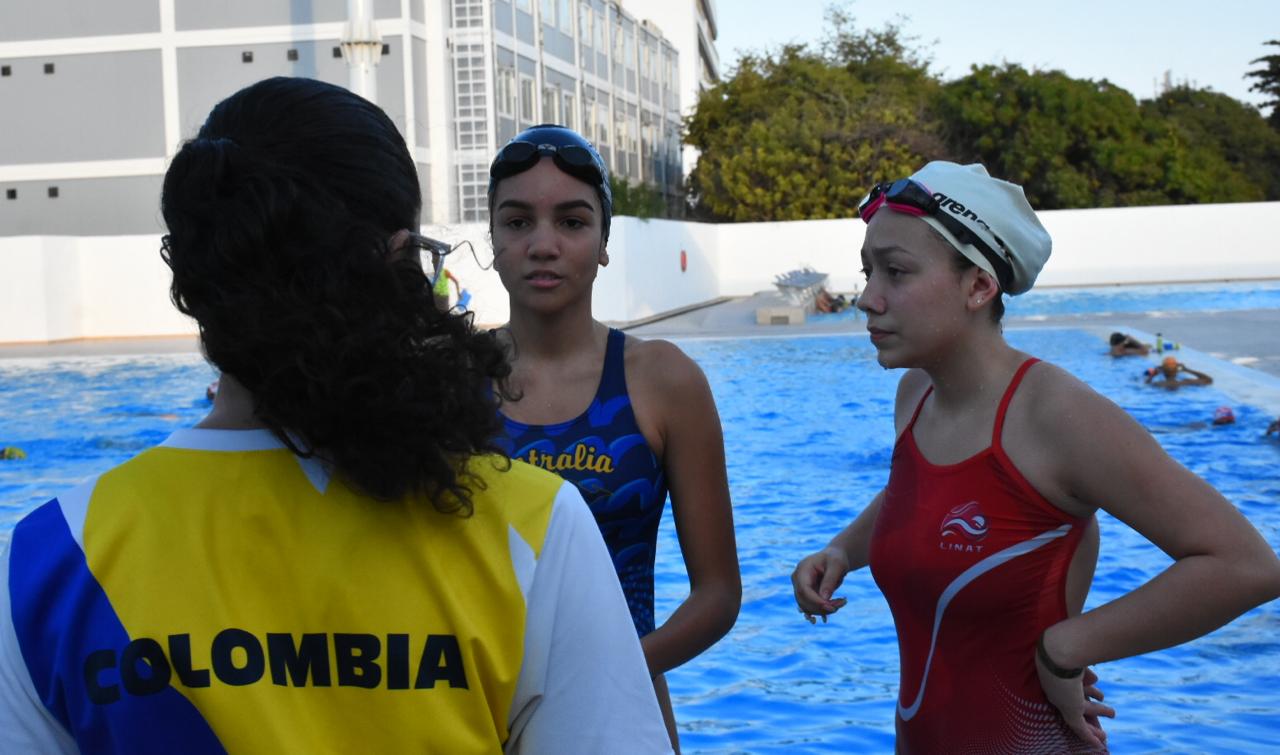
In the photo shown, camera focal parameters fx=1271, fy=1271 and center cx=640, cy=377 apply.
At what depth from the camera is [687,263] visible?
30594 mm

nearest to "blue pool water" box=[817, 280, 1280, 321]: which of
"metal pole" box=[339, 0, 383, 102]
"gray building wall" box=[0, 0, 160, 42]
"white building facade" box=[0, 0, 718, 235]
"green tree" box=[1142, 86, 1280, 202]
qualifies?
"metal pole" box=[339, 0, 383, 102]

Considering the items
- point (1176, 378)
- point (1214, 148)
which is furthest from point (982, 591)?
point (1214, 148)

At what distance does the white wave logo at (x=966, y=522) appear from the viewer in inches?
78.5

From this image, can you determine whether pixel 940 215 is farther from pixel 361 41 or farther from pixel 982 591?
pixel 361 41

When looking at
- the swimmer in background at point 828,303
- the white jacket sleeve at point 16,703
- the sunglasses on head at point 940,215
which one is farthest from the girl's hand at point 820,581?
the swimmer in background at point 828,303

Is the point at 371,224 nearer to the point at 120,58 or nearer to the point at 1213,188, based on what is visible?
the point at 120,58

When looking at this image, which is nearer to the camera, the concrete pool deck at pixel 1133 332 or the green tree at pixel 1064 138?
the concrete pool deck at pixel 1133 332

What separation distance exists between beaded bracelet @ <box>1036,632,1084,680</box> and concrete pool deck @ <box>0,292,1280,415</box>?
375 inches

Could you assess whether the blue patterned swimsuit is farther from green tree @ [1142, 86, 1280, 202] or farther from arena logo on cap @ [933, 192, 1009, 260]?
green tree @ [1142, 86, 1280, 202]

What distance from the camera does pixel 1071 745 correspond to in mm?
1976

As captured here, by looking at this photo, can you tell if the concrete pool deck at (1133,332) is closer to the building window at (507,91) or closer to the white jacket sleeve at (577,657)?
the building window at (507,91)

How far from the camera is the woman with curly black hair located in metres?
1.13

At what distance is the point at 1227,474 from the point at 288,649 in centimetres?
924

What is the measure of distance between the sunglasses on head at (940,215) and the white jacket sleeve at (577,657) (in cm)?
105
